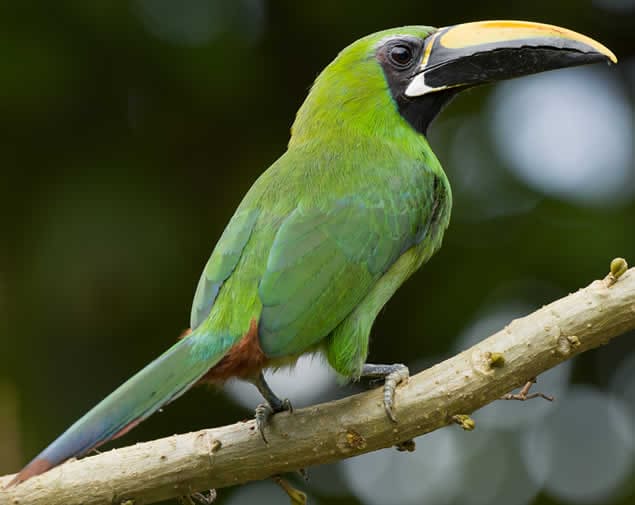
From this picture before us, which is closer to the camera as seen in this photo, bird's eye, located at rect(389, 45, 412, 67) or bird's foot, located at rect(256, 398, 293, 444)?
bird's foot, located at rect(256, 398, 293, 444)

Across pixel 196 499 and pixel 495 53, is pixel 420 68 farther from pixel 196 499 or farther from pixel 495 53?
pixel 196 499

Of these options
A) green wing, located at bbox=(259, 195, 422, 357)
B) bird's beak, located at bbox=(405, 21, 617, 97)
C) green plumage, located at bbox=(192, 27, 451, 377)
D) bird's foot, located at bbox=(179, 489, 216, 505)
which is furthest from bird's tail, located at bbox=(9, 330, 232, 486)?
bird's beak, located at bbox=(405, 21, 617, 97)

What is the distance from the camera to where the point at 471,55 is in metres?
4.43

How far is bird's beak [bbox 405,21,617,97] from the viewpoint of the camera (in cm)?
431

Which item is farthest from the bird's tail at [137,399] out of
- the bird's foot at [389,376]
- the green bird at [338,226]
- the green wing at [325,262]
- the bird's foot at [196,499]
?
the bird's foot at [389,376]

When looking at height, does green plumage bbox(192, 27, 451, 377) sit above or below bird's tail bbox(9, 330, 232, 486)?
above

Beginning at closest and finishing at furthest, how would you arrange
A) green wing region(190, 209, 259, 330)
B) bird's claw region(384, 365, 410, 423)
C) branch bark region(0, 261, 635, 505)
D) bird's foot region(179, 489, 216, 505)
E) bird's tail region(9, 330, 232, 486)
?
1. bird's tail region(9, 330, 232, 486)
2. branch bark region(0, 261, 635, 505)
3. bird's claw region(384, 365, 410, 423)
4. bird's foot region(179, 489, 216, 505)
5. green wing region(190, 209, 259, 330)

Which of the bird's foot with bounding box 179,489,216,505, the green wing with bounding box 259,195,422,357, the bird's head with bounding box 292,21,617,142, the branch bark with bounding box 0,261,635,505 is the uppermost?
the bird's head with bounding box 292,21,617,142

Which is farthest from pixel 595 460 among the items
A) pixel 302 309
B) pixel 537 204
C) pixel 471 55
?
pixel 302 309

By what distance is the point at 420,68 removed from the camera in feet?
14.7

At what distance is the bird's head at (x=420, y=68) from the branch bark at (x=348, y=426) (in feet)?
4.21

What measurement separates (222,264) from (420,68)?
127cm

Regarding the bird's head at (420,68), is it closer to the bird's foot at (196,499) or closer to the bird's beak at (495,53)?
the bird's beak at (495,53)

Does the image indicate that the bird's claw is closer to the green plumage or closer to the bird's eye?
the green plumage
